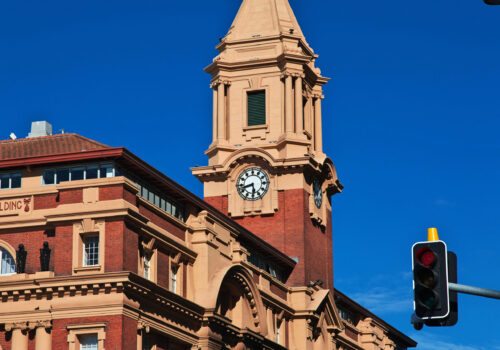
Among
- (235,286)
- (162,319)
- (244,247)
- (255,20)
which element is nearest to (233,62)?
(255,20)

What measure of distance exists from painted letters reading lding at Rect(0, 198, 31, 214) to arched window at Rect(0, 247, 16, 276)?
1.86 meters

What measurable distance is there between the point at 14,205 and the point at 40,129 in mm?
8739

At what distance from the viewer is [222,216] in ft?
194

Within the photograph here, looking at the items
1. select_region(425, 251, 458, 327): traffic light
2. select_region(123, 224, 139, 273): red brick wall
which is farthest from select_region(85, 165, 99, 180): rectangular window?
select_region(425, 251, 458, 327): traffic light

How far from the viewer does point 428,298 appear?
17.7 meters

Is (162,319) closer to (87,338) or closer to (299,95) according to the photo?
(87,338)

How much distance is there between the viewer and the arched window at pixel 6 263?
48.3 metres

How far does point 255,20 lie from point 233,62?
4.43 meters

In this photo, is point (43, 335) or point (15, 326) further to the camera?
point (15, 326)

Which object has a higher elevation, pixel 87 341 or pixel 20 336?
pixel 20 336

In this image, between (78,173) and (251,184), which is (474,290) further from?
(251,184)

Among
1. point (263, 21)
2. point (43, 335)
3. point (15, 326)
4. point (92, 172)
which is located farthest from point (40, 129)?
point (263, 21)

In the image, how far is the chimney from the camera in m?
56.7

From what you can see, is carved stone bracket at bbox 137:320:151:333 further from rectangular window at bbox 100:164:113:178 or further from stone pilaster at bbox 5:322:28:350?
rectangular window at bbox 100:164:113:178
